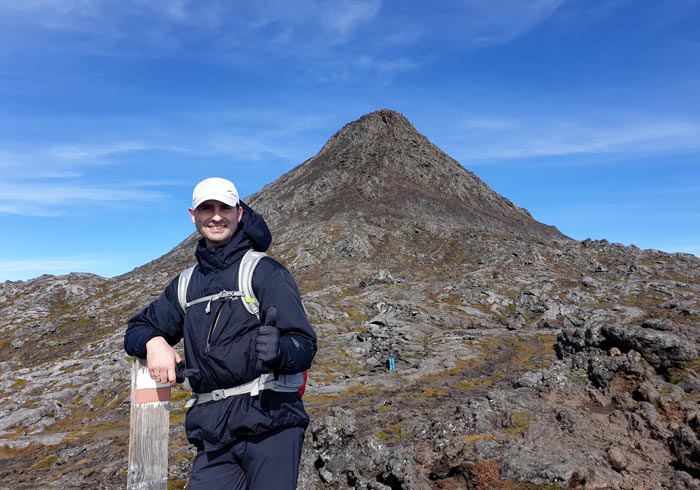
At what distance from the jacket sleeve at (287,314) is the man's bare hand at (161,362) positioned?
103 cm

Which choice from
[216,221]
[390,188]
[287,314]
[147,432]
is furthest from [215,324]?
[390,188]

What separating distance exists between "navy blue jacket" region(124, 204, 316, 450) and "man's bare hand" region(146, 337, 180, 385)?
0.19m

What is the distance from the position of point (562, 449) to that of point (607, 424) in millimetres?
2743

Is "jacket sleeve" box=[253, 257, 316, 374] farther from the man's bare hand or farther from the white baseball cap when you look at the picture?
the man's bare hand

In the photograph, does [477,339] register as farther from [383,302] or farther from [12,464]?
[12,464]

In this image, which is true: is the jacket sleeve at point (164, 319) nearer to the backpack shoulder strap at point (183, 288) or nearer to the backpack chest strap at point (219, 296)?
the backpack shoulder strap at point (183, 288)

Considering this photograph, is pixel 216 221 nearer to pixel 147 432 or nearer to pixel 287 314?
pixel 287 314

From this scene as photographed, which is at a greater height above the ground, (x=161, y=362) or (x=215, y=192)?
(x=215, y=192)

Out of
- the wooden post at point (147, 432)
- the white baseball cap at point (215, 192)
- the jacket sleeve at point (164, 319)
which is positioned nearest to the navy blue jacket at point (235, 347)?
the jacket sleeve at point (164, 319)

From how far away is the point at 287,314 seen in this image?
14.5ft

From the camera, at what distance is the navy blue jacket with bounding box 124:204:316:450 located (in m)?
4.42

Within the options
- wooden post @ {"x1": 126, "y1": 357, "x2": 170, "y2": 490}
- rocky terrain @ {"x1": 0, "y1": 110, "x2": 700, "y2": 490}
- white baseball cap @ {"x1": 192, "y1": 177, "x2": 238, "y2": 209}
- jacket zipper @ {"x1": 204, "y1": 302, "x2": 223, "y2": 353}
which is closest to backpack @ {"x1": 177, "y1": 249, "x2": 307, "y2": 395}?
jacket zipper @ {"x1": 204, "y1": 302, "x2": 223, "y2": 353}

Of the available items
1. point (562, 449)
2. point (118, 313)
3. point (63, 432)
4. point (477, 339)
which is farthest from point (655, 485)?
point (118, 313)

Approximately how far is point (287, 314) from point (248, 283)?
1.82 feet
